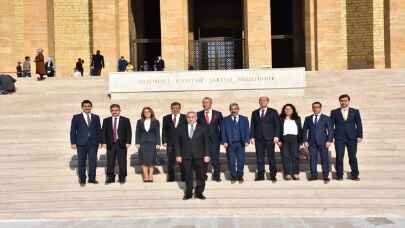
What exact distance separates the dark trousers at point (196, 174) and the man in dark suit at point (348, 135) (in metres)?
2.37

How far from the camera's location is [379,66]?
28766 mm

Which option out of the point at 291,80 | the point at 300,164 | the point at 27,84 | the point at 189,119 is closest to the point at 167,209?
the point at 189,119

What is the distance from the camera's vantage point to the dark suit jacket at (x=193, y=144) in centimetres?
1000

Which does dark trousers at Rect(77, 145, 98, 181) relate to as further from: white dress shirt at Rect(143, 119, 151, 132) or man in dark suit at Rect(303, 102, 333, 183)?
man in dark suit at Rect(303, 102, 333, 183)

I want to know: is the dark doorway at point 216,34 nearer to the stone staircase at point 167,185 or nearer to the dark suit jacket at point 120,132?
the stone staircase at point 167,185

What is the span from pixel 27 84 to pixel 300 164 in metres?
11.2

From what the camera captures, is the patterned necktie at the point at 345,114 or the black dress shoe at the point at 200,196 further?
the patterned necktie at the point at 345,114

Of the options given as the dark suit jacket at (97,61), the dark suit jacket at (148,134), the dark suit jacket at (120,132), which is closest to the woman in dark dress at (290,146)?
the dark suit jacket at (148,134)

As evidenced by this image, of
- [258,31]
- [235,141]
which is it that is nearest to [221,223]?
[235,141]

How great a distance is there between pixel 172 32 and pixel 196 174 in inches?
709

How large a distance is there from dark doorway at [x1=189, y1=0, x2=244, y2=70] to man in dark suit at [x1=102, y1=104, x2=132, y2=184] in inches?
811

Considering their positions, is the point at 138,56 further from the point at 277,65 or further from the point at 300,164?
the point at 300,164

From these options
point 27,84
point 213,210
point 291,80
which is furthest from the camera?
point 27,84

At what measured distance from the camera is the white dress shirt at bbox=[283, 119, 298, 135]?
35.0 feet
